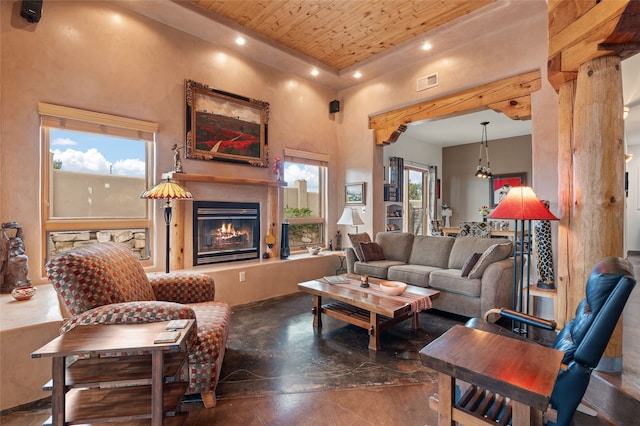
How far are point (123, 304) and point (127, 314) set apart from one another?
0.11 meters

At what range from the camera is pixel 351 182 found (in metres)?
5.54

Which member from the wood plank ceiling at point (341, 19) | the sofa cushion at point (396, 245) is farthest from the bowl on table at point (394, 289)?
the wood plank ceiling at point (341, 19)

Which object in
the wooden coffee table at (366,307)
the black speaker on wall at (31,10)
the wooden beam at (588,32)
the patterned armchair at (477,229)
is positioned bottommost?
the wooden coffee table at (366,307)

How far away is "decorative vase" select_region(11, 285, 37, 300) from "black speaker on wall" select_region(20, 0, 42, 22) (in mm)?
2497

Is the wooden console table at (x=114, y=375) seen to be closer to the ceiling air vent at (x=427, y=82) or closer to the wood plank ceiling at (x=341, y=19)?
the wood plank ceiling at (x=341, y=19)

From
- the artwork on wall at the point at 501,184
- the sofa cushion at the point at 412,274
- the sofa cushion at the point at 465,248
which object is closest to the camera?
the sofa cushion at the point at 412,274

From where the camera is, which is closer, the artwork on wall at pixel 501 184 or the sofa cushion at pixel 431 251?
the sofa cushion at pixel 431 251

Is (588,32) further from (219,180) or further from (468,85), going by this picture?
(219,180)

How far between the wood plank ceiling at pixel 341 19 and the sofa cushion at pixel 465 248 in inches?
112

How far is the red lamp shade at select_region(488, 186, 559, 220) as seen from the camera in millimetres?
2574

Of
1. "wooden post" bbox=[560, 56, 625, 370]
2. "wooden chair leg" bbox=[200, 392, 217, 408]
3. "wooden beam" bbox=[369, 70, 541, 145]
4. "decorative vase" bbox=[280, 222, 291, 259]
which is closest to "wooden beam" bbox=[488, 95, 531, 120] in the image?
"wooden beam" bbox=[369, 70, 541, 145]

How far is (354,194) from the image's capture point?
18.0 ft

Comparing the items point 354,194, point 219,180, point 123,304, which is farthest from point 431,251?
point 123,304

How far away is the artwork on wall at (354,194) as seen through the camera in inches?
210
